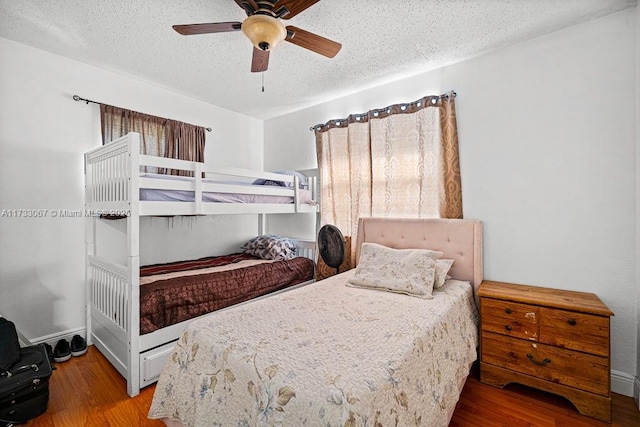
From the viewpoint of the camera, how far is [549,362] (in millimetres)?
1833

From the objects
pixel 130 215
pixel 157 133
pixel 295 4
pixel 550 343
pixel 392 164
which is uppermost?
pixel 295 4

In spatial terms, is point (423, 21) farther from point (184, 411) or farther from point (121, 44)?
point (184, 411)

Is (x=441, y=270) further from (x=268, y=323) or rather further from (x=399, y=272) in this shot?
(x=268, y=323)

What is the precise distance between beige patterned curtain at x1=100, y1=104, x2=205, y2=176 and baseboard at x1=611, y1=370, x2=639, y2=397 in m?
4.01

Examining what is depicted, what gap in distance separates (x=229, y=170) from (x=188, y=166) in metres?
0.37

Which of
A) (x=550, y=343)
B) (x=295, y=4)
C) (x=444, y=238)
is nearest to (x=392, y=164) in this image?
(x=444, y=238)

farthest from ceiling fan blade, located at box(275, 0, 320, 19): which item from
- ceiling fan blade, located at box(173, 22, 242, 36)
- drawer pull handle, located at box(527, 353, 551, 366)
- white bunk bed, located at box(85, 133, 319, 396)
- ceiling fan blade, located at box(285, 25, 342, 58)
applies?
drawer pull handle, located at box(527, 353, 551, 366)

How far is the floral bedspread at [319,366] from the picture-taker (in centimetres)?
100

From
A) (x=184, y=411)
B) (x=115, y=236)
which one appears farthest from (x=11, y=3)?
(x=184, y=411)

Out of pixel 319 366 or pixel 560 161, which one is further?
pixel 560 161

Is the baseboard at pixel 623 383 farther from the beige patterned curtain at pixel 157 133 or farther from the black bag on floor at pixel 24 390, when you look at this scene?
the beige patterned curtain at pixel 157 133

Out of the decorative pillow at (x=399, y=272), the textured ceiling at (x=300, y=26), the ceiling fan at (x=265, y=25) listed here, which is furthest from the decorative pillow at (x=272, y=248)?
the ceiling fan at (x=265, y=25)

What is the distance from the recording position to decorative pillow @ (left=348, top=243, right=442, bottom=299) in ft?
6.90

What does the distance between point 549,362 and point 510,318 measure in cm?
31
